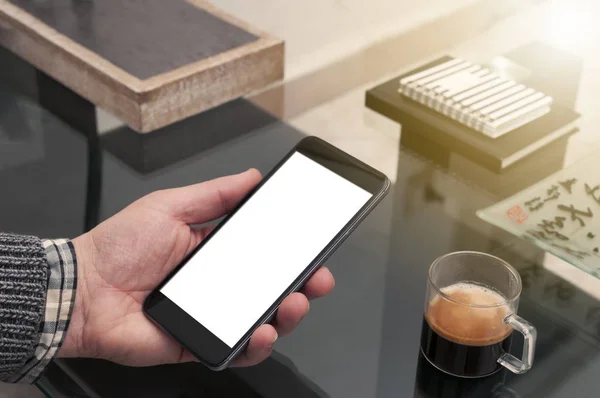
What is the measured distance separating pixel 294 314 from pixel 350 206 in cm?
11

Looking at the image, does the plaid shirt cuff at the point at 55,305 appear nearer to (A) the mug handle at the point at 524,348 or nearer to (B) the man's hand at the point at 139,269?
(B) the man's hand at the point at 139,269

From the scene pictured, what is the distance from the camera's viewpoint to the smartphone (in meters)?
0.66

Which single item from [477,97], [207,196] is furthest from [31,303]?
[477,97]

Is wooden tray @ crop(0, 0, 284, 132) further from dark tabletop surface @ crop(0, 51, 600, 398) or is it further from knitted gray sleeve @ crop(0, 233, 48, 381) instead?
knitted gray sleeve @ crop(0, 233, 48, 381)

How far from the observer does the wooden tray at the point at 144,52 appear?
97 cm

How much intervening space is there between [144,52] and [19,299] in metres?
0.45

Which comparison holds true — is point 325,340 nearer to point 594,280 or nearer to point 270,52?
point 594,280

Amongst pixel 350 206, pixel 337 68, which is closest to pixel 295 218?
pixel 350 206

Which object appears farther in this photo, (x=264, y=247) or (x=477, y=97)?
(x=477, y=97)

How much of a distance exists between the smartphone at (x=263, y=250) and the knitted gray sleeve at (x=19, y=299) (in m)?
0.09

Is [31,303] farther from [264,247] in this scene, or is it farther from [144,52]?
[144,52]

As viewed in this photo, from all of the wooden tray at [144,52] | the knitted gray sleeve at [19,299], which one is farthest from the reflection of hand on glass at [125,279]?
the wooden tray at [144,52]

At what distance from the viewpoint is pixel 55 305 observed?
2.26 feet

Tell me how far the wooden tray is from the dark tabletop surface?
4cm
